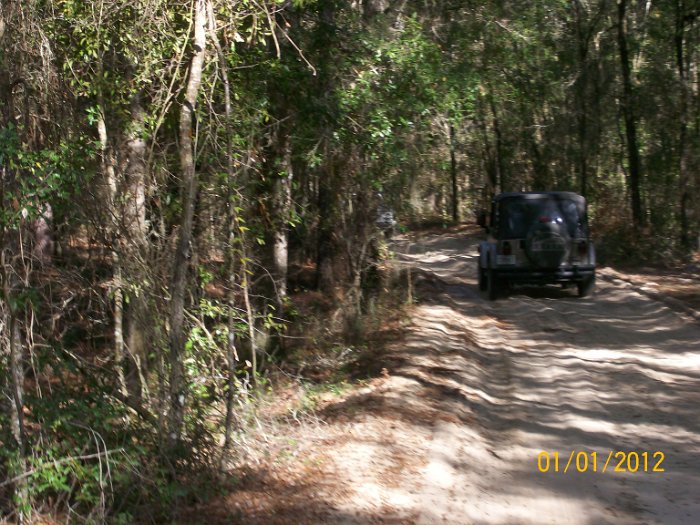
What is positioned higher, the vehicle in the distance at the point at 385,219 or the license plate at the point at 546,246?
the vehicle in the distance at the point at 385,219

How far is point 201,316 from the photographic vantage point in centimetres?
791

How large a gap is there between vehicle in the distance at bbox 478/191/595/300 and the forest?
245 centimetres

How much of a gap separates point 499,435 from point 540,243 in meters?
9.23

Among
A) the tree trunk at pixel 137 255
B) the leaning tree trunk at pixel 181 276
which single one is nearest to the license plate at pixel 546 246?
the tree trunk at pixel 137 255

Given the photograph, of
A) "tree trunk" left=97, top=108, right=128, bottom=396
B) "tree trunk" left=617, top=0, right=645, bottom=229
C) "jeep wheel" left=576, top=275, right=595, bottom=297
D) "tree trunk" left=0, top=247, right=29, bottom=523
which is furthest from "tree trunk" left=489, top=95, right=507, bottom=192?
"tree trunk" left=0, top=247, right=29, bottom=523

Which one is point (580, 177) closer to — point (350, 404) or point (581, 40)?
point (581, 40)

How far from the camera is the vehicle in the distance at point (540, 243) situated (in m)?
17.2

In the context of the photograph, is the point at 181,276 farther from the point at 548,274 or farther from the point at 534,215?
the point at 534,215

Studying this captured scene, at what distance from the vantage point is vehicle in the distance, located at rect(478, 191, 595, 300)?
17.2 metres

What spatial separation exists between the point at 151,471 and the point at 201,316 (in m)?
1.91

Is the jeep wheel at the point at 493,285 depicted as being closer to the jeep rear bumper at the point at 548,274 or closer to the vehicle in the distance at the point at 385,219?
the jeep rear bumper at the point at 548,274
